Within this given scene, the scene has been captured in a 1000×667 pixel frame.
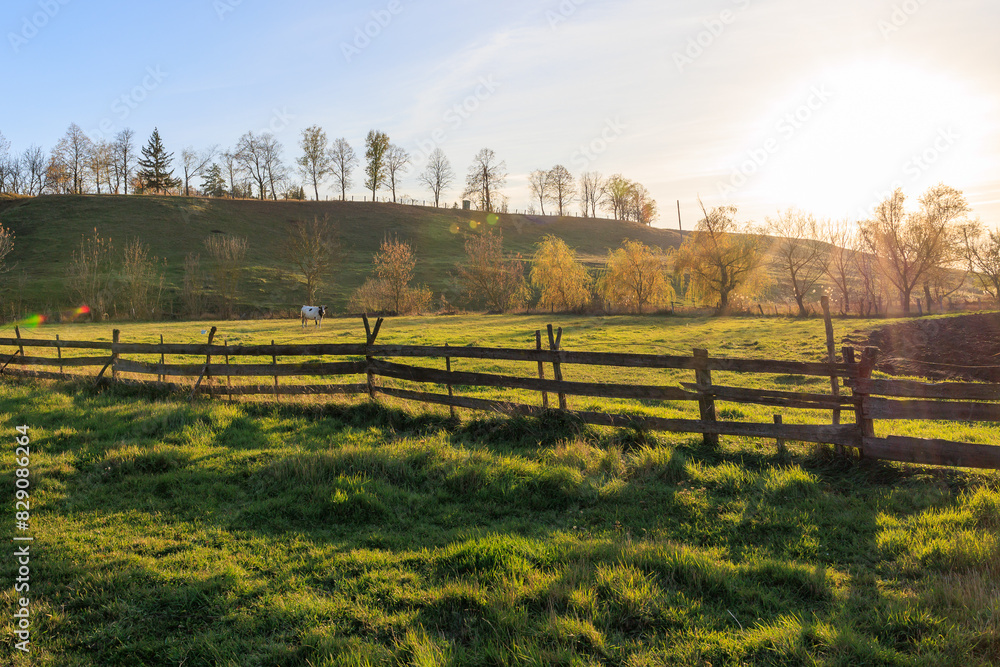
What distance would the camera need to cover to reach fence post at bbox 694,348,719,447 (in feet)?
24.9

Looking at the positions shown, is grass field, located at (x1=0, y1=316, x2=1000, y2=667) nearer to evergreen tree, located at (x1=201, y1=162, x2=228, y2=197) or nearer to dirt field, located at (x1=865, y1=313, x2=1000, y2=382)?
dirt field, located at (x1=865, y1=313, x2=1000, y2=382)

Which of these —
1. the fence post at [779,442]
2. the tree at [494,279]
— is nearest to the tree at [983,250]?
the tree at [494,279]

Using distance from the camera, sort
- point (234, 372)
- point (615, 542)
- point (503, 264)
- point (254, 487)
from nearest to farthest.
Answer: point (615, 542)
point (254, 487)
point (234, 372)
point (503, 264)

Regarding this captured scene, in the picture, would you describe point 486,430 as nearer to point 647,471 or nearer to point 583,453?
point 583,453

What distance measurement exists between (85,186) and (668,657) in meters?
110

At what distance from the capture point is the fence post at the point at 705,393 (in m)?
7.60

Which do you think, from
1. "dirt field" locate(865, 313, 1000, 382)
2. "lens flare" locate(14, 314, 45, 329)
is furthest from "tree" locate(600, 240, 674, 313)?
"lens flare" locate(14, 314, 45, 329)

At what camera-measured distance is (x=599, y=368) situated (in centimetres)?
1853

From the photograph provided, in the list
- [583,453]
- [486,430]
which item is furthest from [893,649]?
[486,430]

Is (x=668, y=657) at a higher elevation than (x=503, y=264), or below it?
below

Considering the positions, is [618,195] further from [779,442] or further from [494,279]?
[779,442]

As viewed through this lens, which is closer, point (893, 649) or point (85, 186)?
point (893, 649)

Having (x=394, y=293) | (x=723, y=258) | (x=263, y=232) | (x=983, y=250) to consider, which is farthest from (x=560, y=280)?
(x=263, y=232)

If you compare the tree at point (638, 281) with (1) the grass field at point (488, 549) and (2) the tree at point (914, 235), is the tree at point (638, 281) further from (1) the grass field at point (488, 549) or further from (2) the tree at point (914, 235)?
(1) the grass field at point (488, 549)
